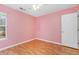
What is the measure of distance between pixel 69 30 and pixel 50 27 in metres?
0.37

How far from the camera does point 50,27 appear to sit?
2.20 metres

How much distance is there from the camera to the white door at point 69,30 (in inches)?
83.8

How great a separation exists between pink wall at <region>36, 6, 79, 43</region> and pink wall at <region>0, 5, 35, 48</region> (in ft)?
0.51

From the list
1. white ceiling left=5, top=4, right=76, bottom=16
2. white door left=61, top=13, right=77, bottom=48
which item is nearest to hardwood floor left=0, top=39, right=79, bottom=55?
white door left=61, top=13, right=77, bottom=48

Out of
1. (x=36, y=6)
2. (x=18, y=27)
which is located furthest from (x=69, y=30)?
(x=18, y=27)

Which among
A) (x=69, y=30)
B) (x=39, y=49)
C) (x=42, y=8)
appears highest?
(x=42, y=8)

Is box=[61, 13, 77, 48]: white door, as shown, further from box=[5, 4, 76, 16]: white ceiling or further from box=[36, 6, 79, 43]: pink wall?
box=[5, 4, 76, 16]: white ceiling

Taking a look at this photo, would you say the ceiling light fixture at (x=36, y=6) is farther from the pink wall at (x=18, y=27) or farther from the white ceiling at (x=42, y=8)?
the pink wall at (x=18, y=27)

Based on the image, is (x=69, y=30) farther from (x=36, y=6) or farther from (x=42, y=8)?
(x=36, y=6)

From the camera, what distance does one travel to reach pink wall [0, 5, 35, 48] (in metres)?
2.10

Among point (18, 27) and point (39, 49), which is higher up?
point (18, 27)

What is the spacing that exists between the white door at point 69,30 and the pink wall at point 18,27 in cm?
60
